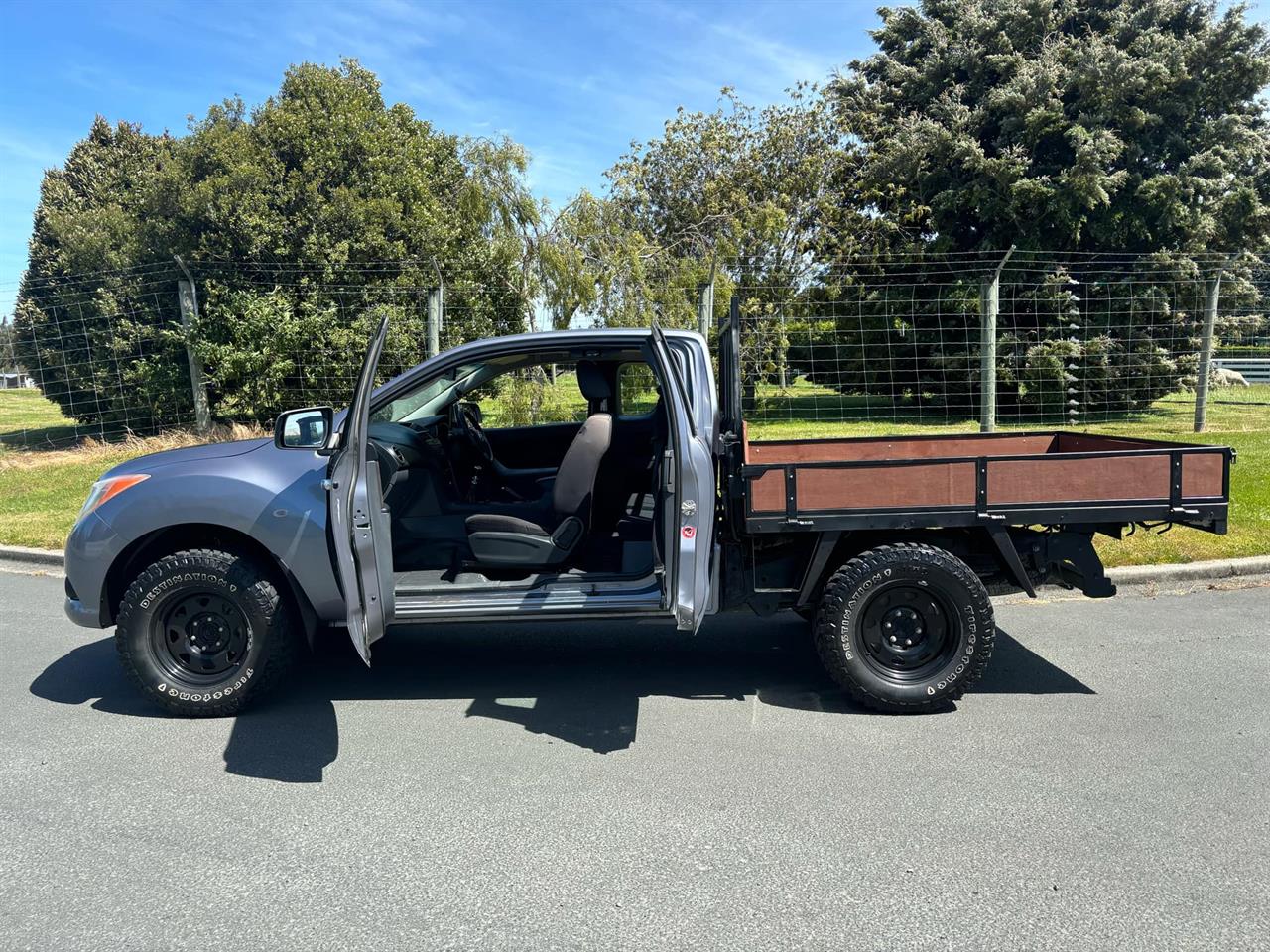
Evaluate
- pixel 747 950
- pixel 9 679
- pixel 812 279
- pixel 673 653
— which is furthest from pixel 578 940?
pixel 812 279

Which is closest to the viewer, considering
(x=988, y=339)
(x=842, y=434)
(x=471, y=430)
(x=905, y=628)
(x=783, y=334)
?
(x=905, y=628)

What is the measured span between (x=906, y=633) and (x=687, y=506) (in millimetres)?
1314

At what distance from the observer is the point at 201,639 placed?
476cm

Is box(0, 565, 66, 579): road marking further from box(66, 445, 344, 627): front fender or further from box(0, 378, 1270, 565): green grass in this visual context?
box(66, 445, 344, 627): front fender

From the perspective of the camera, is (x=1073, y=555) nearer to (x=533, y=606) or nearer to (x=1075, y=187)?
(x=533, y=606)

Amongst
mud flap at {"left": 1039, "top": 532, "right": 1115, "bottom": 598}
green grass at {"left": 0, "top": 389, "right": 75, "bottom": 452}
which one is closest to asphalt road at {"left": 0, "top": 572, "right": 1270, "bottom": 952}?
mud flap at {"left": 1039, "top": 532, "right": 1115, "bottom": 598}

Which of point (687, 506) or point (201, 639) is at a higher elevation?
point (687, 506)

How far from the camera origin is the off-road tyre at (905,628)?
457cm

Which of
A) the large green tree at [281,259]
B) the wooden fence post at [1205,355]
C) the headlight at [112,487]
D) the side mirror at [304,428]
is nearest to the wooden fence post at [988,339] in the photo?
the wooden fence post at [1205,355]

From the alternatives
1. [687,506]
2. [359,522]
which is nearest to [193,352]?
[359,522]

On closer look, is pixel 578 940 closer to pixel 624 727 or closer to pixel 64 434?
→ pixel 624 727

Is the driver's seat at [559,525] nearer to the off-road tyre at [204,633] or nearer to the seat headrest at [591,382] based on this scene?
the seat headrest at [591,382]

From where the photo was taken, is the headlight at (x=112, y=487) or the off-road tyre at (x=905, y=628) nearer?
the off-road tyre at (x=905, y=628)

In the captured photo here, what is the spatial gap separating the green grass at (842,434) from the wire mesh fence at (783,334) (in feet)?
0.80
